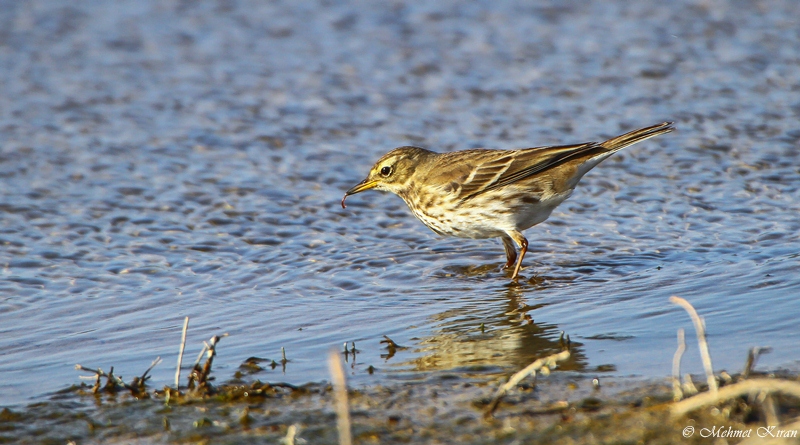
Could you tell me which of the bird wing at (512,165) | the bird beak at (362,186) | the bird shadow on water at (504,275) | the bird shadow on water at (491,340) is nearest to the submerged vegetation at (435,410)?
the bird shadow on water at (491,340)

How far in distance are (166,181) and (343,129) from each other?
2442mm

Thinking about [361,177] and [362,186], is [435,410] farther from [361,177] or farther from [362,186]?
[361,177]

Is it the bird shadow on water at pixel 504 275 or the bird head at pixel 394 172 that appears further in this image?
the bird head at pixel 394 172

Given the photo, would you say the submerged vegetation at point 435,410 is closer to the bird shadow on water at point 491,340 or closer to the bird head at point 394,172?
the bird shadow on water at point 491,340

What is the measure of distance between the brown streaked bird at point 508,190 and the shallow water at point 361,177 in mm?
305

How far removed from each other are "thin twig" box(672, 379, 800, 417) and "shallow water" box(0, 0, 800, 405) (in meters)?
0.98

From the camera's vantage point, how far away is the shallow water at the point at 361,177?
660 centimetres

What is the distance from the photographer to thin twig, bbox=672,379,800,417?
4.22 meters

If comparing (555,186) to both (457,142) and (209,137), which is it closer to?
(457,142)

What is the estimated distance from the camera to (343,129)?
38.9 ft

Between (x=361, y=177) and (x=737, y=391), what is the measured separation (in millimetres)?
6720

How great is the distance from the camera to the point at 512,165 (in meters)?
8.88

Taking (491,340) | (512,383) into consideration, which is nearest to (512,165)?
(491,340)

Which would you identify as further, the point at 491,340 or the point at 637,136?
the point at 637,136
